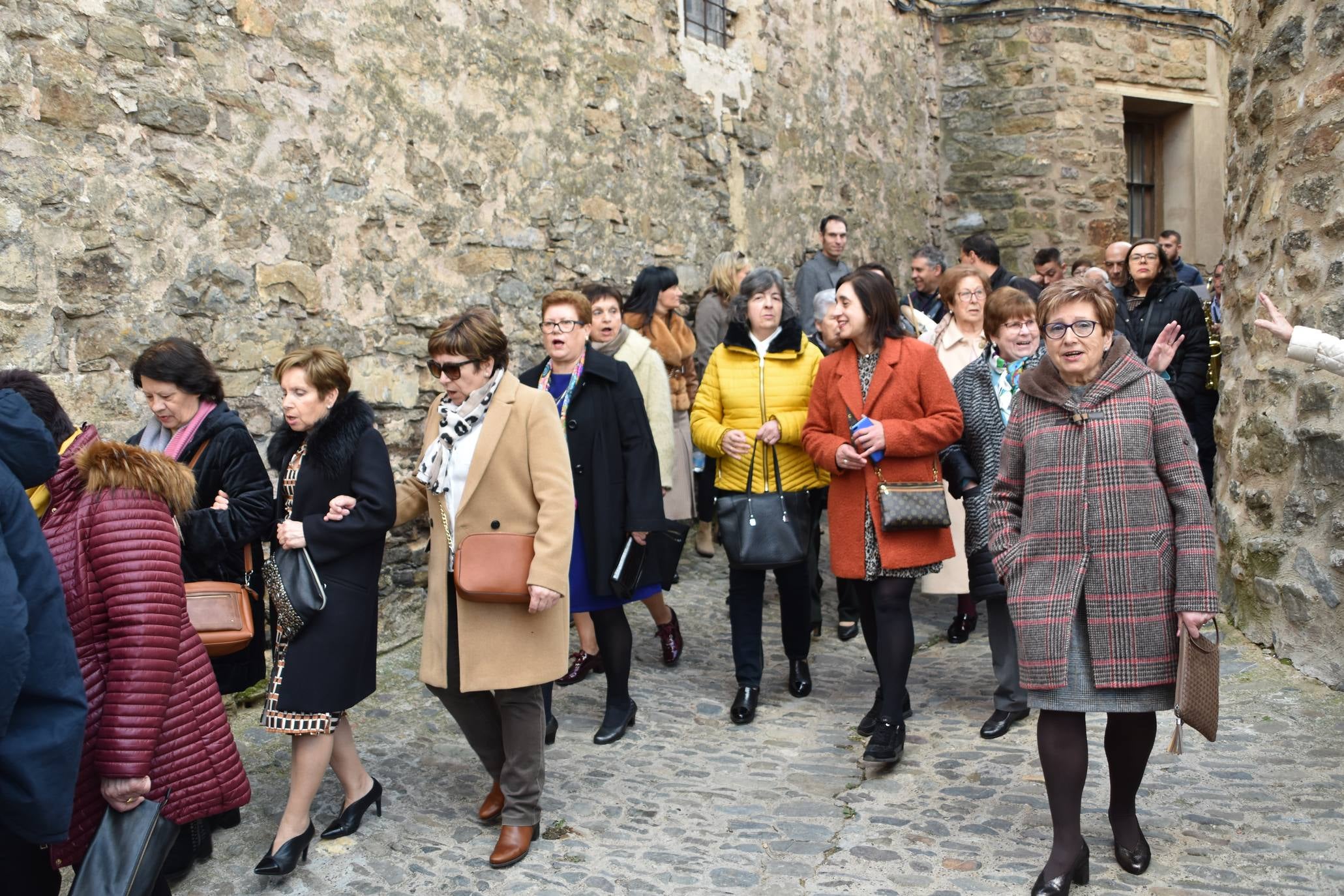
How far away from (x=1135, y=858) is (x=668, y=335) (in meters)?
4.38

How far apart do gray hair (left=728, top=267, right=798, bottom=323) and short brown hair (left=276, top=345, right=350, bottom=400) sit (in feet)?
6.59

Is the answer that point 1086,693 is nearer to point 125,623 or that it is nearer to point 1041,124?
point 125,623

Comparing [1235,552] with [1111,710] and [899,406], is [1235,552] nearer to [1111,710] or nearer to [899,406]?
[899,406]

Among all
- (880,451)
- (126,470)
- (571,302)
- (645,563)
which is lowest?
(645,563)

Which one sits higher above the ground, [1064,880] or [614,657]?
[614,657]

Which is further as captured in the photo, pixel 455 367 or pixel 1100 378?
pixel 455 367

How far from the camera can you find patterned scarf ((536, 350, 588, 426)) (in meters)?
5.09

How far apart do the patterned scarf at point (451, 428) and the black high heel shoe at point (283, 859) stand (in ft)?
3.77

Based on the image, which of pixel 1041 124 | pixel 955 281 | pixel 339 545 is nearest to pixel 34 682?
pixel 339 545

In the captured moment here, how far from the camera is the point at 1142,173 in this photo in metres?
13.6

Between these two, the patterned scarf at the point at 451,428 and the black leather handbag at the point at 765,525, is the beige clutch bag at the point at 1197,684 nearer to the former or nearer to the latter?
the black leather handbag at the point at 765,525

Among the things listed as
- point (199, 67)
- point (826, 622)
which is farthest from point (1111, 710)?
point (199, 67)

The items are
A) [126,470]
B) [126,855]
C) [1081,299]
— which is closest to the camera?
[126,855]

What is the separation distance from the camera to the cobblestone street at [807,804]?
12.3ft
